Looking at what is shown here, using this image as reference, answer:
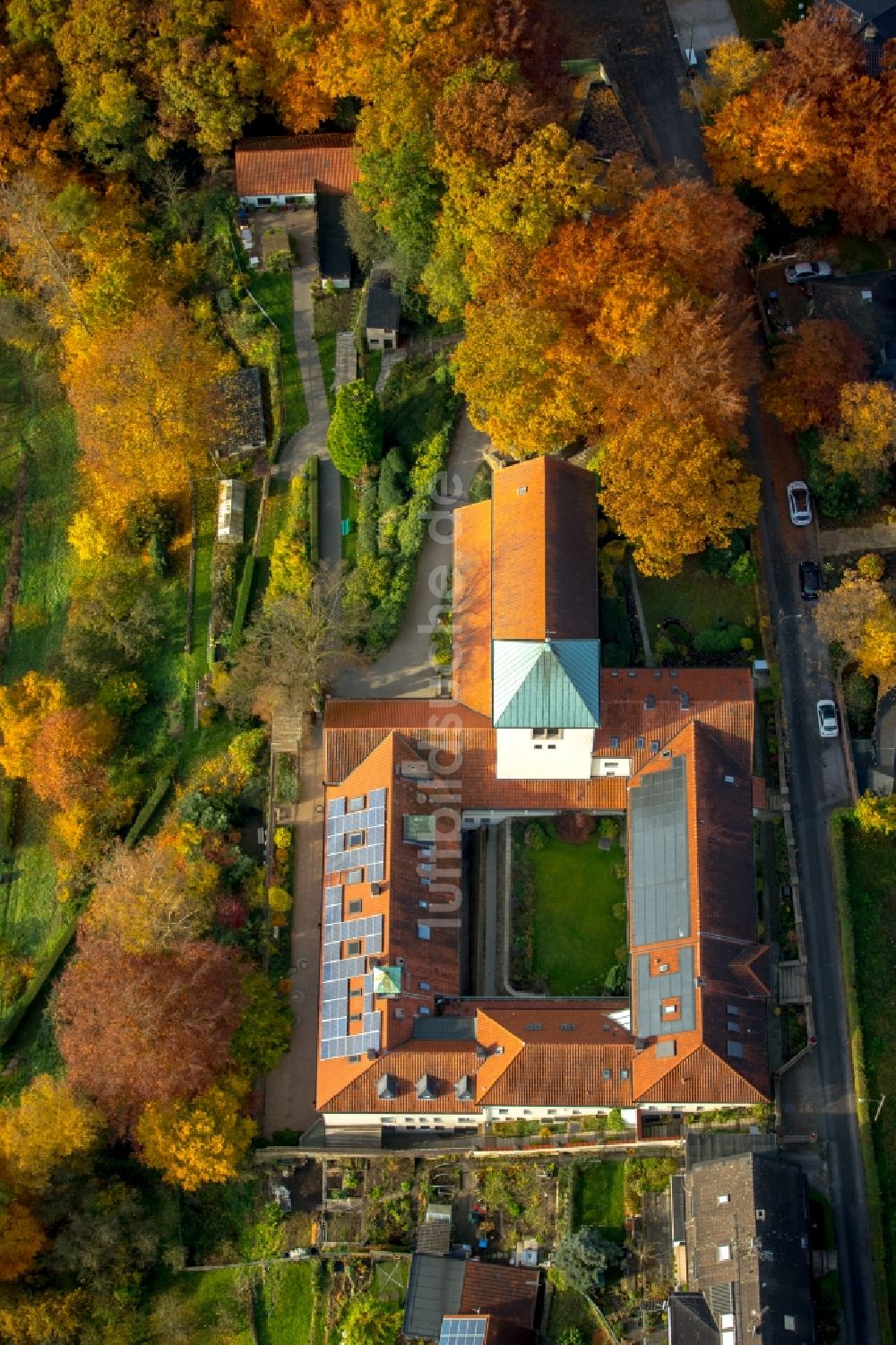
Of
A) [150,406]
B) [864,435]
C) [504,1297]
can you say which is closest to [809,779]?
[864,435]

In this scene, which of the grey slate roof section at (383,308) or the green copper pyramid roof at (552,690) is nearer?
the green copper pyramid roof at (552,690)

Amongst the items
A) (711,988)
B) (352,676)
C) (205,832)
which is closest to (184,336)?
(352,676)

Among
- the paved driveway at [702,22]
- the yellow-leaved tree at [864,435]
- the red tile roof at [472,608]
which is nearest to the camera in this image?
the yellow-leaved tree at [864,435]

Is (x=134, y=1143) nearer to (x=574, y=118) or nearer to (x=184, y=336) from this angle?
(x=184, y=336)

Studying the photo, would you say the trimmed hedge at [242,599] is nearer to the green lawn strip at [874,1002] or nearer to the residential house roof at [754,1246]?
the green lawn strip at [874,1002]

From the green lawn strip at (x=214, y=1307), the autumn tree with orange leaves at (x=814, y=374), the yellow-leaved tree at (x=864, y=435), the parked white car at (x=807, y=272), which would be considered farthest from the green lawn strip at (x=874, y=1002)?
the parked white car at (x=807, y=272)

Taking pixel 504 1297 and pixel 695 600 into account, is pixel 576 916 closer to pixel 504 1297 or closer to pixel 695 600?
pixel 695 600
